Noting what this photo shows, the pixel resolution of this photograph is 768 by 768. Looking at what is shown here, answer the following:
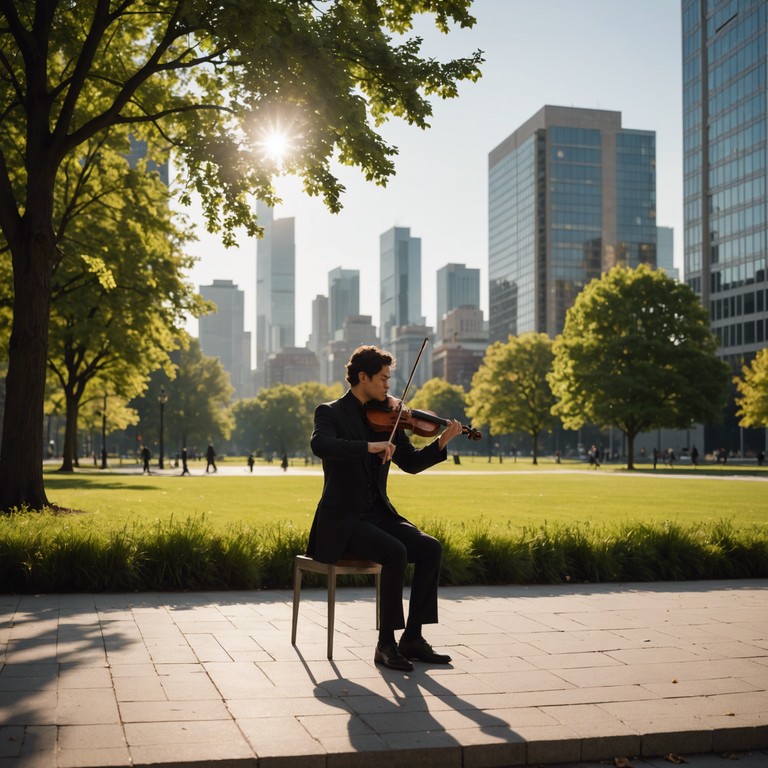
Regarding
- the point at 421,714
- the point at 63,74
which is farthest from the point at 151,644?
the point at 63,74

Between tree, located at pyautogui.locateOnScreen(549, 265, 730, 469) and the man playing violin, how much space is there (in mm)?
50501

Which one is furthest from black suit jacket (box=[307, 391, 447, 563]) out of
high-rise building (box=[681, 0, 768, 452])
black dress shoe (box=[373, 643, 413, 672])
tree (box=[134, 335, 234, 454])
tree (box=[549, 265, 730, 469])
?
high-rise building (box=[681, 0, 768, 452])

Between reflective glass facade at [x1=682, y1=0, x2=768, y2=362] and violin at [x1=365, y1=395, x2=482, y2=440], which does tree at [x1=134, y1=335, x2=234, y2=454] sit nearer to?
reflective glass facade at [x1=682, y1=0, x2=768, y2=362]

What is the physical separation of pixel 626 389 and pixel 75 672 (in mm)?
52533

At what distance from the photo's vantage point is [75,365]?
135 ft

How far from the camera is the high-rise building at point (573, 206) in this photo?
16325 cm

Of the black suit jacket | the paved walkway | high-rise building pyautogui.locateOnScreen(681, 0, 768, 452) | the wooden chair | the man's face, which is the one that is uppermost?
high-rise building pyautogui.locateOnScreen(681, 0, 768, 452)

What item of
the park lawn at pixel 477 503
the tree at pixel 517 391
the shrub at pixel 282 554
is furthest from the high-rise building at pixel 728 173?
the shrub at pixel 282 554

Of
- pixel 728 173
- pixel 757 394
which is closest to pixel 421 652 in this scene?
pixel 757 394

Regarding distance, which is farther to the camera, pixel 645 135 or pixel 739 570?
pixel 645 135

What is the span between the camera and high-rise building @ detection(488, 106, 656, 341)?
163250mm

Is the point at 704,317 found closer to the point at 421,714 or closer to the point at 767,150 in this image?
the point at 767,150

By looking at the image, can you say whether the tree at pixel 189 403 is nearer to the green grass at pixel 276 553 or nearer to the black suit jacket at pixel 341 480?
the green grass at pixel 276 553

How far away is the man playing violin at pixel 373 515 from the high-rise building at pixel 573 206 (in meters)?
157
